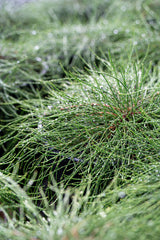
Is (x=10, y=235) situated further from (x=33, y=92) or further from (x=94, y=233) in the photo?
(x=33, y=92)


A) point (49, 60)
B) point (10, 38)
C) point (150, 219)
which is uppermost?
point (10, 38)

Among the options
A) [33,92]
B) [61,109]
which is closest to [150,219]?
[61,109]

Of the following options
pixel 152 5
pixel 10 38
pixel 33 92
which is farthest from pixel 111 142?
pixel 152 5

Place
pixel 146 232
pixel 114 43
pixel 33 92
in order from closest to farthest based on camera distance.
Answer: pixel 146 232 < pixel 33 92 < pixel 114 43

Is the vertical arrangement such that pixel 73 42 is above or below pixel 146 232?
above

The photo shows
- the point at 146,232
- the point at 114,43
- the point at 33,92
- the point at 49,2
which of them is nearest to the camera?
the point at 146,232

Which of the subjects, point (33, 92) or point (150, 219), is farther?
point (33, 92)
